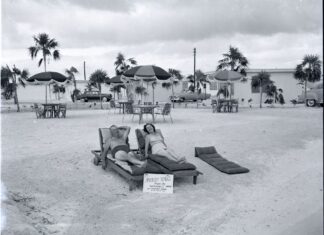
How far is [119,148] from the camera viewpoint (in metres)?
6.86

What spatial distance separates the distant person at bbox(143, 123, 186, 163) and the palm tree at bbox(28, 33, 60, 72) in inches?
698

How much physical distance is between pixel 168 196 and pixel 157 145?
1.53 metres

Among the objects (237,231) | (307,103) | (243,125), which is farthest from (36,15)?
(307,103)

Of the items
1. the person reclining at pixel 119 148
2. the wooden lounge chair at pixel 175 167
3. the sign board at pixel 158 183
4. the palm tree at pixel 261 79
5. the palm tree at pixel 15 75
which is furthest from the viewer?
the palm tree at pixel 261 79

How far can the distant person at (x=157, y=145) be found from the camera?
21.1 ft

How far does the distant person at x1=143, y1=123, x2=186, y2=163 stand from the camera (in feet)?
21.1

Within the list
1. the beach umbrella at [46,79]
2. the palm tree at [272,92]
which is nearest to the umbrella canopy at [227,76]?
the beach umbrella at [46,79]

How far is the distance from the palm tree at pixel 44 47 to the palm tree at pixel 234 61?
1115 centimetres

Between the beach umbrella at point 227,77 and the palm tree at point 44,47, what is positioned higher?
the palm tree at point 44,47

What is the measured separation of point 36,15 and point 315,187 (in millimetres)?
5362

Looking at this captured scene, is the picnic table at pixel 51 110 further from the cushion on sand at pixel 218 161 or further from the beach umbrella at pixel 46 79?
the cushion on sand at pixel 218 161

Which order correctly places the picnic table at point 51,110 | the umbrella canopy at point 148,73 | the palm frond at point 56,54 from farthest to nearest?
the palm frond at point 56,54 → the picnic table at point 51,110 → the umbrella canopy at point 148,73

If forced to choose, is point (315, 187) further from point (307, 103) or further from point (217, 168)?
point (307, 103)

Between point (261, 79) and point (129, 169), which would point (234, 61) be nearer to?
point (261, 79)
